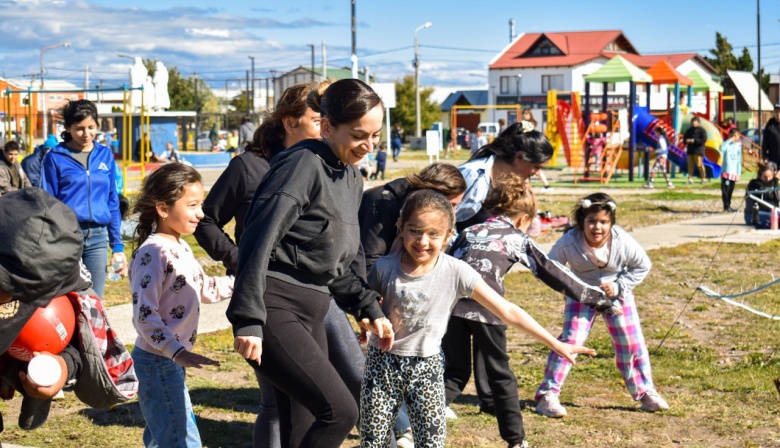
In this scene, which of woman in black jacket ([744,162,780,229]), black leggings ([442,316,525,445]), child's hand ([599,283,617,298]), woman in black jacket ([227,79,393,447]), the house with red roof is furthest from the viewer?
the house with red roof

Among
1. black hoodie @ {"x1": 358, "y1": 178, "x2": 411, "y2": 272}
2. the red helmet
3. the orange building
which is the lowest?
the red helmet

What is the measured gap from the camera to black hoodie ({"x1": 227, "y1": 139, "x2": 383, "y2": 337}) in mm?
3447

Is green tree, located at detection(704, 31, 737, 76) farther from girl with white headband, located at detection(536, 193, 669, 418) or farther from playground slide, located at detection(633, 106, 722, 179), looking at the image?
girl with white headband, located at detection(536, 193, 669, 418)

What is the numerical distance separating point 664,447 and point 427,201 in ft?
7.28

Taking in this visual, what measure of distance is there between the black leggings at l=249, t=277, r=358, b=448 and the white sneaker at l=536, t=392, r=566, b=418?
250cm

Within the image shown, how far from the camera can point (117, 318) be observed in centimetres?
852

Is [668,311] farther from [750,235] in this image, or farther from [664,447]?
[750,235]

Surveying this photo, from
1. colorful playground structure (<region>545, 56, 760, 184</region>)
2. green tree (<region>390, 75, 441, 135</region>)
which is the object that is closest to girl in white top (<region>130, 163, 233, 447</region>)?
colorful playground structure (<region>545, 56, 760, 184</region>)

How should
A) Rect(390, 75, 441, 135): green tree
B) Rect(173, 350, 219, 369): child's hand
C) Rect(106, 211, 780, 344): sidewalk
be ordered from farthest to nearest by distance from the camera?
Rect(390, 75, 441, 135): green tree
Rect(106, 211, 780, 344): sidewalk
Rect(173, 350, 219, 369): child's hand

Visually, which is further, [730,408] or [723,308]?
[723,308]

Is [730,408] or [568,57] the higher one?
[568,57]

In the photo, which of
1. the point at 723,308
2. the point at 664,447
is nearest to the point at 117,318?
the point at 664,447

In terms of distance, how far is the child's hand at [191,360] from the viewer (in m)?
3.85

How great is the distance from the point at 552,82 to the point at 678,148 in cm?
5675
